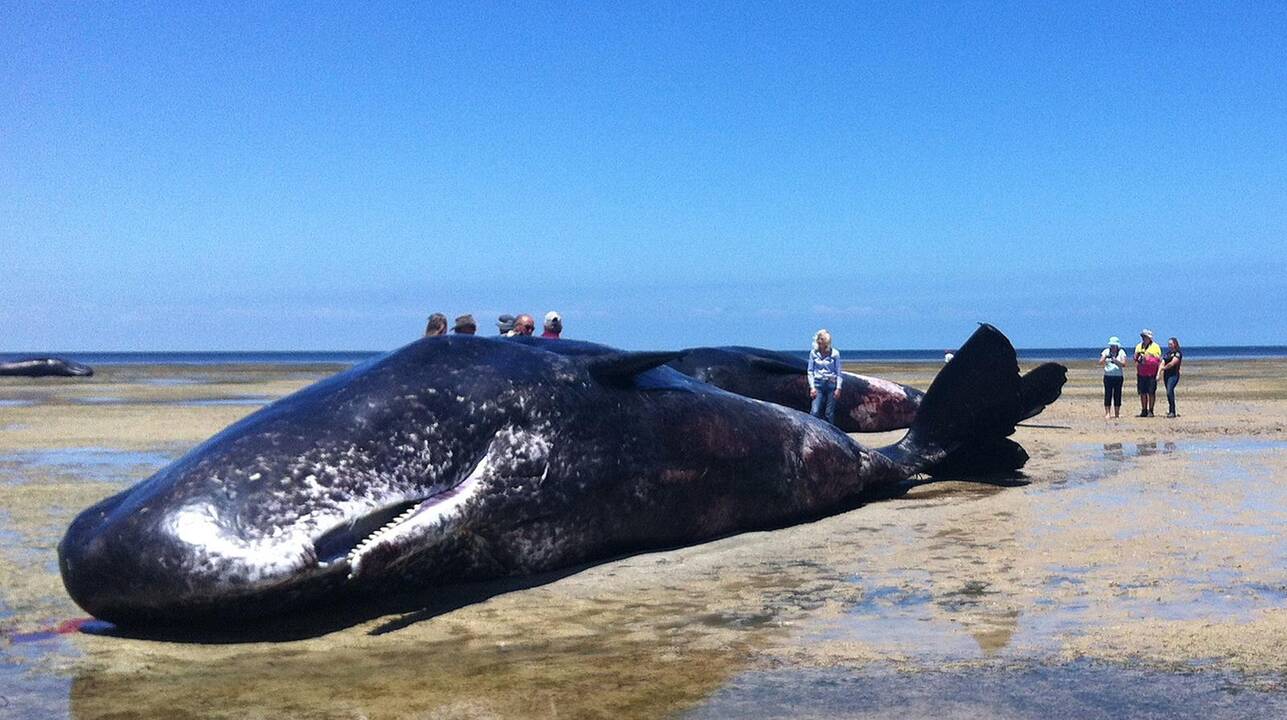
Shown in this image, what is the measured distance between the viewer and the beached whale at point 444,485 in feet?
16.7

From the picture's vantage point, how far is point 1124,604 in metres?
5.16

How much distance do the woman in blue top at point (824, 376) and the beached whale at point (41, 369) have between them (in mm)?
37968

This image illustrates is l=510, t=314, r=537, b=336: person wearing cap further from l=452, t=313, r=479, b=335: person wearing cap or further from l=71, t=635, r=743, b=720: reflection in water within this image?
l=71, t=635, r=743, b=720: reflection in water

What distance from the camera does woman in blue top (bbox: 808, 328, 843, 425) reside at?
547 inches

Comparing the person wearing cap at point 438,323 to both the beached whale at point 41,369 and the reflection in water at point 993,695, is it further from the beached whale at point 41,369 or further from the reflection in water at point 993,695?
the beached whale at point 41,369

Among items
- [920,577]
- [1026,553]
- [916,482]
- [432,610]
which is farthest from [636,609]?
[916,482]

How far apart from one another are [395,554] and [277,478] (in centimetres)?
65

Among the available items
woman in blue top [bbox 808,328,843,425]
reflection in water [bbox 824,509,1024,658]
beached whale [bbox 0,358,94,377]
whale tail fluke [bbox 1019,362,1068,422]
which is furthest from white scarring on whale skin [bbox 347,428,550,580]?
beached whale [bbox 0,358,94,377]

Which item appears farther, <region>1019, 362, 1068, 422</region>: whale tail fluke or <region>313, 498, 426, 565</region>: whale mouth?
<region>1019, 362, 1068, 422</region>: whale tail fluke

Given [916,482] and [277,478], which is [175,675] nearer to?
[277,478]

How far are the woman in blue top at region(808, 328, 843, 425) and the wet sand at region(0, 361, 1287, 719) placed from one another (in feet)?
17.7

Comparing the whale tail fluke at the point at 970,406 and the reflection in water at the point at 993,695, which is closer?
the reflection in water at the point at 993,695

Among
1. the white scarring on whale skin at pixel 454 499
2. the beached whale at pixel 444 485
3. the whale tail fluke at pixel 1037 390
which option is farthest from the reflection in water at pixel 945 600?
the whale tail fluke at pixel 1037 390

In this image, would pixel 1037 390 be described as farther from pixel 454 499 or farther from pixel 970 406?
pixel 454 499
